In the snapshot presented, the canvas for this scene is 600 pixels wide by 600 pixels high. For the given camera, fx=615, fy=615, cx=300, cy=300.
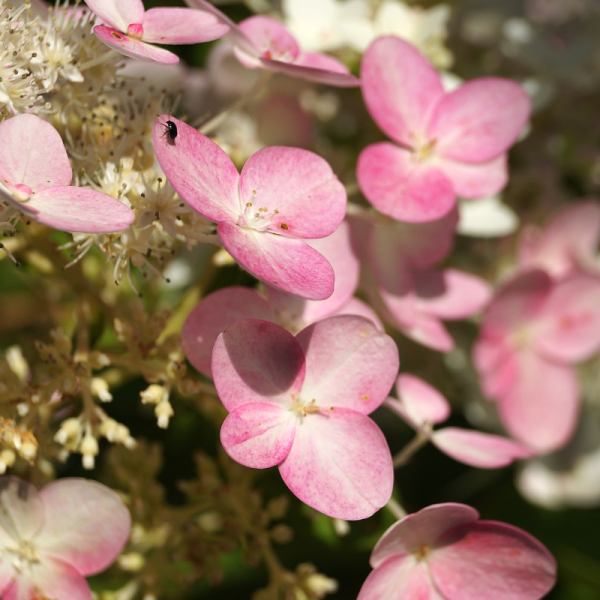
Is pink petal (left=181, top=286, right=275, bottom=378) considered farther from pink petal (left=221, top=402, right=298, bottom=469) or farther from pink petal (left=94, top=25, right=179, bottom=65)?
pink petal (left=94, top=25, right=179, bottom=65)

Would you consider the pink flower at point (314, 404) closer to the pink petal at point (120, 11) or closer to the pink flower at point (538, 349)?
the pink petal at point (120, 11)

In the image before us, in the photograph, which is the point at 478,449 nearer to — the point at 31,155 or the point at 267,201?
the point at 267,201

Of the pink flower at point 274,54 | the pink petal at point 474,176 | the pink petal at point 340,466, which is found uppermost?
the pink flower at point 274,54

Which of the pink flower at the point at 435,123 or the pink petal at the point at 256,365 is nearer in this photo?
the pink petal at the point at 256,365

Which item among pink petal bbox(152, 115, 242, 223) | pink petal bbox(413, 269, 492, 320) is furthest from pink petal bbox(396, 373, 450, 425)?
pink petal bbox(152, 115, 242, 223)

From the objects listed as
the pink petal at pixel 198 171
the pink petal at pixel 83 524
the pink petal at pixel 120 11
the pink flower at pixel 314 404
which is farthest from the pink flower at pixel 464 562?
the pink petal at pixel 120 11

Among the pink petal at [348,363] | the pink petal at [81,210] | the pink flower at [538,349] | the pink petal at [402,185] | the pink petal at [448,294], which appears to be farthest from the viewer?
the pink flower at [538,349]

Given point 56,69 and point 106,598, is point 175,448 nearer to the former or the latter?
point 106,598
